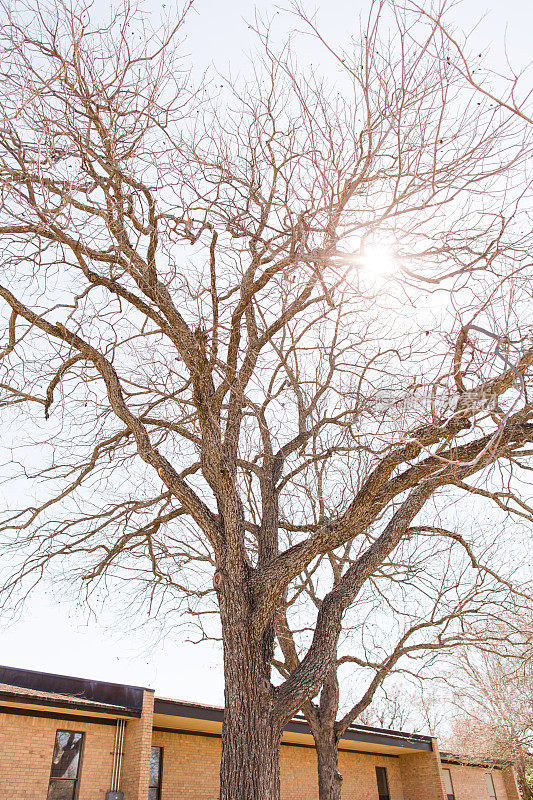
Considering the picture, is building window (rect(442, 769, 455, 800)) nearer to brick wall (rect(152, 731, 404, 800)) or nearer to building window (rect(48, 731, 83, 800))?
brick wall (rect(152, 731, 404, 800))

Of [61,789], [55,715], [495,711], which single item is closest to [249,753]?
[55,715]

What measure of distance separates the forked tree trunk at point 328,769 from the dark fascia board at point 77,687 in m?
3.66

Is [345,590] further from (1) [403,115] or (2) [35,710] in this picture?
(2) [35,710]

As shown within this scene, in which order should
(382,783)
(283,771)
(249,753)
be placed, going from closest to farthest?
(249,753), (283,771), (382,783)

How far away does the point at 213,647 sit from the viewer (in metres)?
12.5

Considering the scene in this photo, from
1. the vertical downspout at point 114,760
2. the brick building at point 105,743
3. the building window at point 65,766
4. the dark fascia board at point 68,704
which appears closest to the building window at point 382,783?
the brick building at point 105,743

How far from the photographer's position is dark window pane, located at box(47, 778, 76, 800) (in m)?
11.0

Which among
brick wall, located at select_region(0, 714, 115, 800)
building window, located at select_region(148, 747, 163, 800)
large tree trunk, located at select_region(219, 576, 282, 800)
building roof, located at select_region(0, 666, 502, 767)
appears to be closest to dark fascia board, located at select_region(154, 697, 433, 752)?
building roof, located at select_region(0, 666, 502, 767)

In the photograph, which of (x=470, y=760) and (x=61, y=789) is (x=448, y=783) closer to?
(x=470, y=760)

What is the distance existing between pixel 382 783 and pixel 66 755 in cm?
1331

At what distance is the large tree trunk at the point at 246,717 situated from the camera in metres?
5.54

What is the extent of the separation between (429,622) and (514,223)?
8552 mm

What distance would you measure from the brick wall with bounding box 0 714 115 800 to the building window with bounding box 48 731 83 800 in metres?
0.11

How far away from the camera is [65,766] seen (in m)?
11.4
